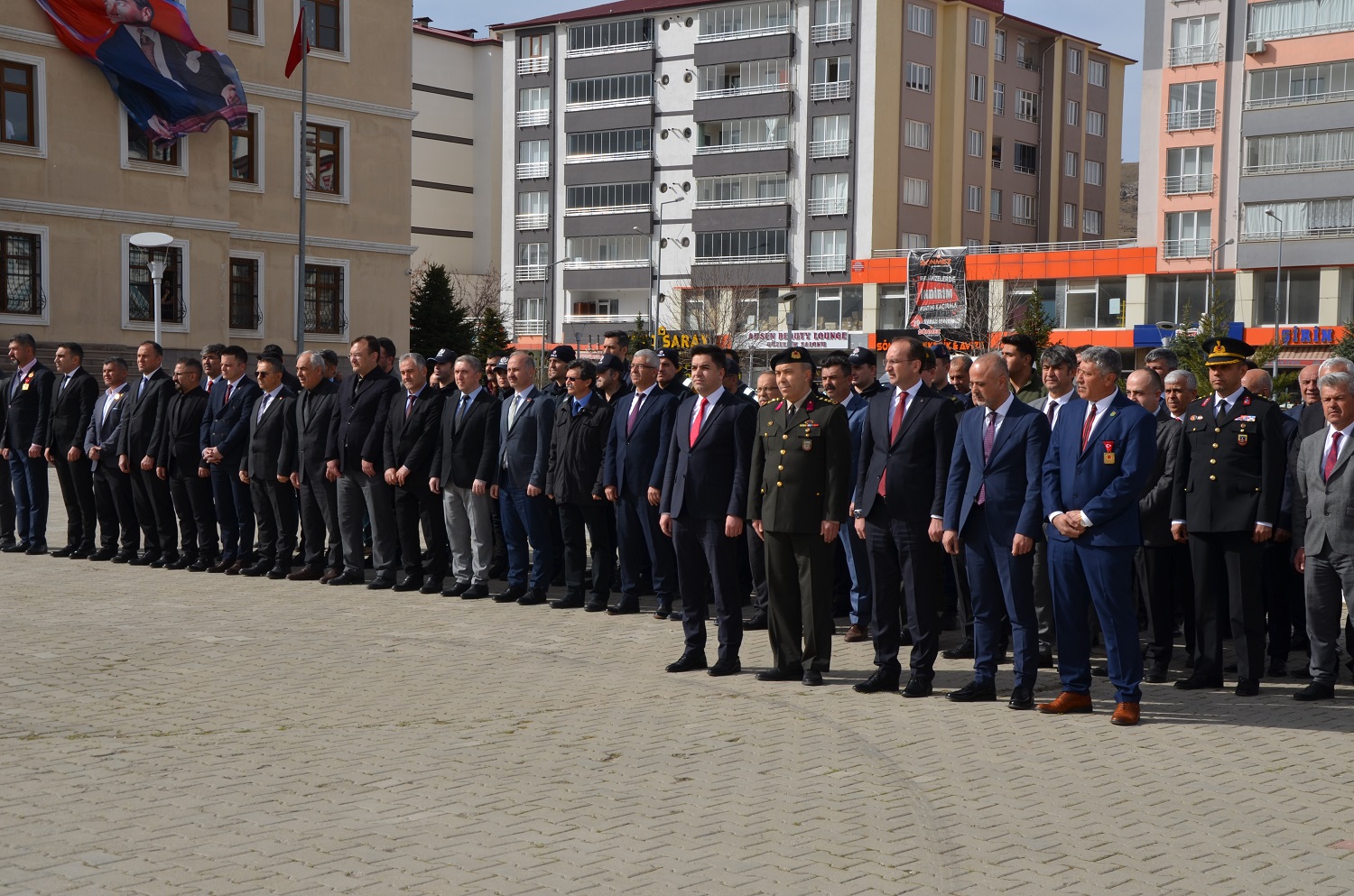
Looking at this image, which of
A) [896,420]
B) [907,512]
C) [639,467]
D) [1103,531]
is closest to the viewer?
[1103,531]

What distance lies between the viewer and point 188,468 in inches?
576

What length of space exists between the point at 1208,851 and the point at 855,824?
1407 millimetres

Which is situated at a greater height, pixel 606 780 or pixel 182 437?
pixel 182 437

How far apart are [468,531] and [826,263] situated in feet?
229

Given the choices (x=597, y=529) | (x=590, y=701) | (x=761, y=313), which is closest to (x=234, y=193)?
(x=597, y=529)

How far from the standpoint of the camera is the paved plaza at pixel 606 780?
5.41 m

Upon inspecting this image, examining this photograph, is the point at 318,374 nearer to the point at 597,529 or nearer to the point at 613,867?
the point at 597,529

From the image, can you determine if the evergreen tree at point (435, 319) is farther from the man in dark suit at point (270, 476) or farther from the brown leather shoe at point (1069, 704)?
the brown leather shoe at point (1069, 704)

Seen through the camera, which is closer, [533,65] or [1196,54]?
[1196,54]

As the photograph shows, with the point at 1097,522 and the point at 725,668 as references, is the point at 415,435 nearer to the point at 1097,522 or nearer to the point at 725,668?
the point at 725,668

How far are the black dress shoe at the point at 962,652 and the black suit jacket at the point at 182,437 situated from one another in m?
8.01

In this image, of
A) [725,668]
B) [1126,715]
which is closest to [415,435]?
[725,668]

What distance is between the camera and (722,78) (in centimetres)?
8425

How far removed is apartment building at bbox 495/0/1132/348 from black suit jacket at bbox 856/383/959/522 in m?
68.2
